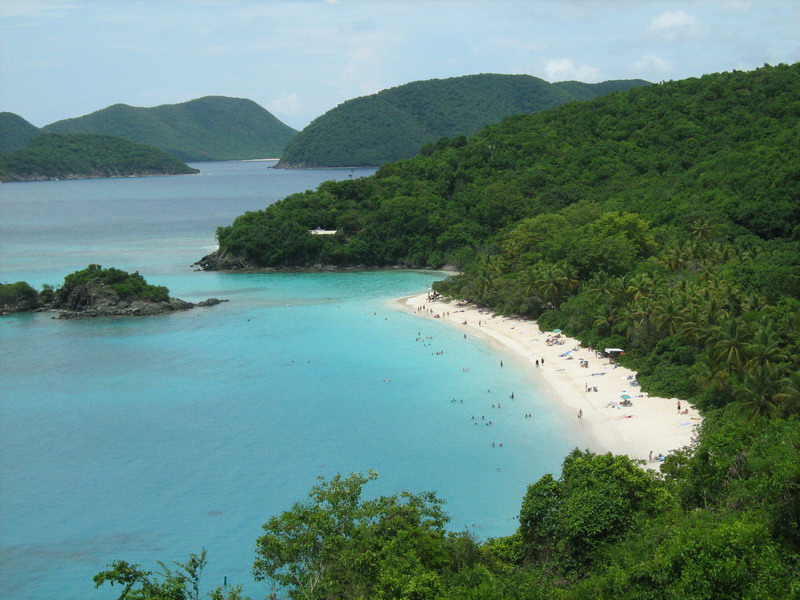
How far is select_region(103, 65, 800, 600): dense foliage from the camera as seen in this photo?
1723 cm

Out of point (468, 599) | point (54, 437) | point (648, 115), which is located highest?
point (648, 115)

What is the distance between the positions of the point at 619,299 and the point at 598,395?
964cm

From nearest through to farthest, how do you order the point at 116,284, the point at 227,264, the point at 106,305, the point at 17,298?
the point at 106,305
the point at 116,284
the point at 17,298
the point at 227,264

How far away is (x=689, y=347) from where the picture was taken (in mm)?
36875

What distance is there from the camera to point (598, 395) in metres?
36.9

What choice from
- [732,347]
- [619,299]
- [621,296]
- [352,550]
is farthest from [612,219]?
[352,550]

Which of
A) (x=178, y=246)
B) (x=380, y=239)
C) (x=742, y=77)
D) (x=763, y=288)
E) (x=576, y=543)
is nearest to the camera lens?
(x=576, y=543)

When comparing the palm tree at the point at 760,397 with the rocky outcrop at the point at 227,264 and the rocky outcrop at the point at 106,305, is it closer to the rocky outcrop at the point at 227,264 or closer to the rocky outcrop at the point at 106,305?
the rocky outcrop at the point at 106,305

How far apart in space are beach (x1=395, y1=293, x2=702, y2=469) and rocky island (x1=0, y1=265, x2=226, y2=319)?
22.1 metres

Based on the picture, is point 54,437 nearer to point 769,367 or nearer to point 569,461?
point 569,461

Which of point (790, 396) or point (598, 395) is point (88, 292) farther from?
point (790, 396)

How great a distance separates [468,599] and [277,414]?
2333cm

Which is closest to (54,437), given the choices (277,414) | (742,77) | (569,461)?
(277,414)

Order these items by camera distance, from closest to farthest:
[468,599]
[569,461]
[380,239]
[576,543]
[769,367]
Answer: [468,599] < [576,543] < [569,461] < [769,367] < [380,239]
